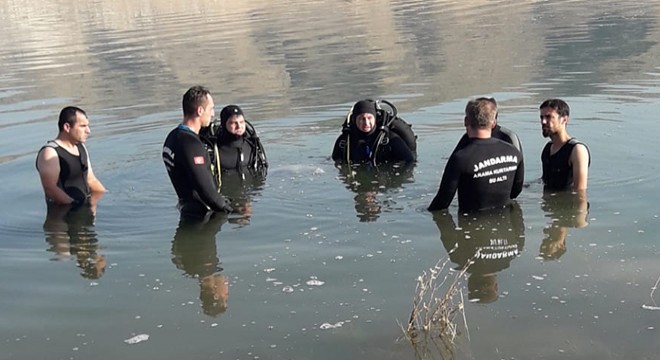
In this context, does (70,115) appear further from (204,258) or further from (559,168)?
(559,168)

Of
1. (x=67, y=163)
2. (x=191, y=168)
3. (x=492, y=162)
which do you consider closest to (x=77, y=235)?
(x=67, y=163)

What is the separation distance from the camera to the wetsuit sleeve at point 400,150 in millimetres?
9148

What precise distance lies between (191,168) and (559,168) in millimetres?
3216

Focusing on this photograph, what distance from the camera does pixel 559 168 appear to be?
24.2ft

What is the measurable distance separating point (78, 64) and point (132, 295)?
16667 mm

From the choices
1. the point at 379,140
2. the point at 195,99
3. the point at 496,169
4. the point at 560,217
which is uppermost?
the point at 195,99

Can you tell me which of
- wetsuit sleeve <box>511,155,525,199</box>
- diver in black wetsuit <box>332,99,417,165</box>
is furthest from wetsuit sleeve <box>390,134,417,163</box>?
wetsuit sleeve <box>511,155,525,199</box>

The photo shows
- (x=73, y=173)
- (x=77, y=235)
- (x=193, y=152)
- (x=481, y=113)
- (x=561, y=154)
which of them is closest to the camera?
(x=481, y=113)

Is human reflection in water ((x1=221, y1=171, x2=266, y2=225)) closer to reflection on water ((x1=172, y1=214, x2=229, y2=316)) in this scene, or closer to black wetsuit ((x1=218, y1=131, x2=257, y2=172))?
black wetsuit ((x1=218, y1=131, x2=257, y2=172))

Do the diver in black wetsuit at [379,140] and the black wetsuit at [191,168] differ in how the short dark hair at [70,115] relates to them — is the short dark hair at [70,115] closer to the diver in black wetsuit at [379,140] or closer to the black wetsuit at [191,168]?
the black wetsuit at [191,168]

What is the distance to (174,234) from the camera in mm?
6980

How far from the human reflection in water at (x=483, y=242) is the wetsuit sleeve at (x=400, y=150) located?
211 cm

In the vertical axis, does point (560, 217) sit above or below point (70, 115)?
below

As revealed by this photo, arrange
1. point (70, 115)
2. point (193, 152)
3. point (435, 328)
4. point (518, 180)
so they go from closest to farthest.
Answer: point (435, 328), point (193, 152), point (518, 180), point (70, 115)
